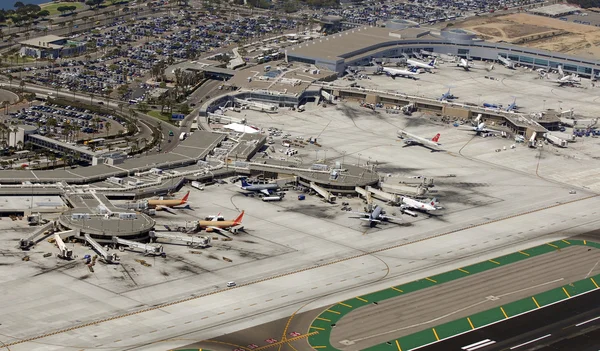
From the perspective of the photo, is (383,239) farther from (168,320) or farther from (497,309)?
(168,320)

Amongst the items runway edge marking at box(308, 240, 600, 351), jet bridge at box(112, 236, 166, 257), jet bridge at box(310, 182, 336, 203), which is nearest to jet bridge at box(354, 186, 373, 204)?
jet bridge at box(310, 182, 336, 203)

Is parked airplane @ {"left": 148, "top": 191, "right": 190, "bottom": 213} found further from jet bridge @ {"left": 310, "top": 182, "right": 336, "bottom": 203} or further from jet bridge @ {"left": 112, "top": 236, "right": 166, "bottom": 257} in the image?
jet bridge @ {"left": 310, "top": 182, "right": 336, "bottom": 203}

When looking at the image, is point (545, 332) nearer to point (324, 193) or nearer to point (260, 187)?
point (324, 193)

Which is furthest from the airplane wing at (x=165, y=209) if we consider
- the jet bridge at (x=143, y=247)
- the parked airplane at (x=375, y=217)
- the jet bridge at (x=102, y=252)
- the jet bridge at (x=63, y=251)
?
the parked airplane at (x=375, y=217)

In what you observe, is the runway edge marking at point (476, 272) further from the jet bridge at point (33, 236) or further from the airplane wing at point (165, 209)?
the jet bridge at point (33, 236)

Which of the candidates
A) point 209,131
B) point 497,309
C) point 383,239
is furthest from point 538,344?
point 209,131
